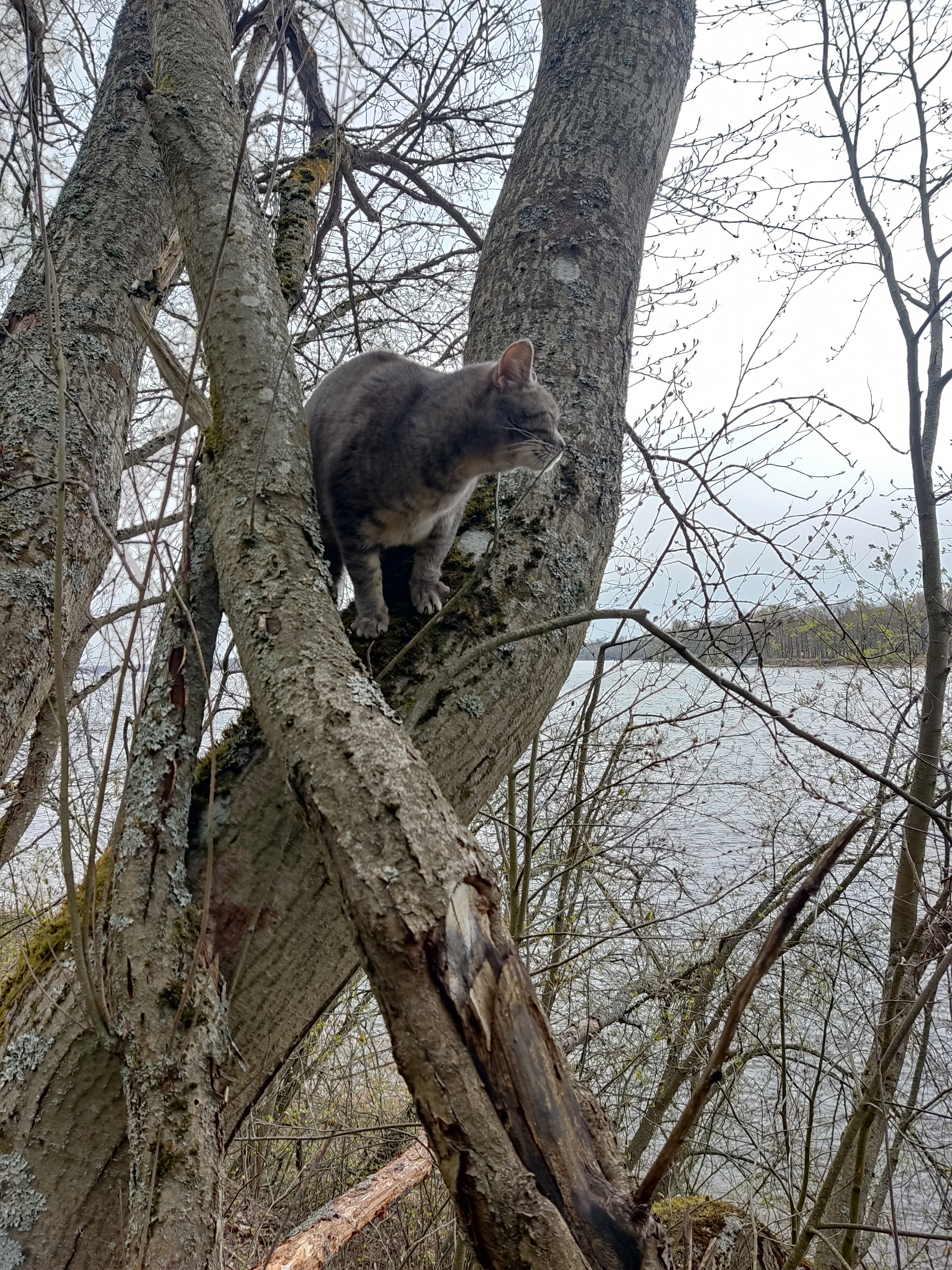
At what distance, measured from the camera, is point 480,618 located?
61.3 inches

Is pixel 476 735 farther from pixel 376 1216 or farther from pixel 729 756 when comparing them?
pixel 729 756

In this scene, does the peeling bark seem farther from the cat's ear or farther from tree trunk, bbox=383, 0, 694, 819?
the cat's ear

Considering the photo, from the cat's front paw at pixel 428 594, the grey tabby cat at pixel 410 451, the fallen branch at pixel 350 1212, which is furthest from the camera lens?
the fallen branch at pixel 350 1212

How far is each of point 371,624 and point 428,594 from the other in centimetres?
19

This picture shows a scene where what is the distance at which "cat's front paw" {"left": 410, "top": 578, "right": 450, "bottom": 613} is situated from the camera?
6.12 ft

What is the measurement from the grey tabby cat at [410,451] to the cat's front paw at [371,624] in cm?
12

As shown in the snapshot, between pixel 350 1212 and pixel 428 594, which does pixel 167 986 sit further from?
pixel 350 1212

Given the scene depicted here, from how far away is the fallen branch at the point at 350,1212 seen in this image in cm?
338

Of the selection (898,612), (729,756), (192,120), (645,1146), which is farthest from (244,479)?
(729,756)

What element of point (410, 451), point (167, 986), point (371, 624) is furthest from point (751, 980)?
point (410, 451)

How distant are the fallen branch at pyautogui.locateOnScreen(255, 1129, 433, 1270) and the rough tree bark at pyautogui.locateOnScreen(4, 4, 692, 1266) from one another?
2.29 meters

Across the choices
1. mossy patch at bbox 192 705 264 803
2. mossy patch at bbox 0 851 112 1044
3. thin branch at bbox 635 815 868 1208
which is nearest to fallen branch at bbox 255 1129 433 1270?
mossy patch at bbox 0 851 112 1044

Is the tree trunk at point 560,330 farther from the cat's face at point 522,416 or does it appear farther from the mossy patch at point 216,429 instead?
the mossy patch at point 216,429

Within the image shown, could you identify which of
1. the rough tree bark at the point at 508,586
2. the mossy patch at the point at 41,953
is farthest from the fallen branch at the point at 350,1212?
the rough tree bark at the point at 508,586
